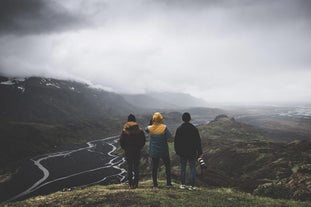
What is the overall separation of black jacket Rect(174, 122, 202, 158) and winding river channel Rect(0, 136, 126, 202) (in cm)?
9016

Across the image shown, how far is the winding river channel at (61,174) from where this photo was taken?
112m

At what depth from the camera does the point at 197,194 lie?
17.0 m

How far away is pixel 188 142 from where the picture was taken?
1819 cm

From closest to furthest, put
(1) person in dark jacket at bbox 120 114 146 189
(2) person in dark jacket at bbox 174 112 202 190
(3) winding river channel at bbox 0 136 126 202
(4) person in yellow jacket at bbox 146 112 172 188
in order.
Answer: (2) person in dark jacket at bbox 174 112 202 190 → (4) person in yellow jacket at bbox 146 112 172 188 → (1) person in dark jacket at bbox 120 114 146 189 → (3) winding river channel at bbox 0 136 126 202

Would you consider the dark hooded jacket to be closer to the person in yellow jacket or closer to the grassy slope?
the person in yellow jacket

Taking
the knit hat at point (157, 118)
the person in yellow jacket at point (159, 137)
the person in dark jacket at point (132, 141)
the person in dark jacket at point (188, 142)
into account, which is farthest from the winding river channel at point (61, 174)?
the knit hat at point (157, 118)

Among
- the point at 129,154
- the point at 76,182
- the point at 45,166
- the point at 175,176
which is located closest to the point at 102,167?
the point at 76,182

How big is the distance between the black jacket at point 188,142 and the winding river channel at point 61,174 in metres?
90.2

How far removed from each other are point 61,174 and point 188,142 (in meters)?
131

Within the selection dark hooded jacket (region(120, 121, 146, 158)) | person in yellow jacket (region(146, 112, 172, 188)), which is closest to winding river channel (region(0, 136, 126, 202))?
dark hooded jacket (region(120, 121, 146, 158))

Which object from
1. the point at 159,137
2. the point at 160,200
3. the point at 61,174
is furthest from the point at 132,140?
the point at 61,174

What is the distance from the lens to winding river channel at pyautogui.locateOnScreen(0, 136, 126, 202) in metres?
112

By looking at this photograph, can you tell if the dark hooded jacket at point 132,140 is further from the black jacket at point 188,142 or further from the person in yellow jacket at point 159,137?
the black jacket at point 188,142

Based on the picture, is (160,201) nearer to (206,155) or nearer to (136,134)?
(136,134)
